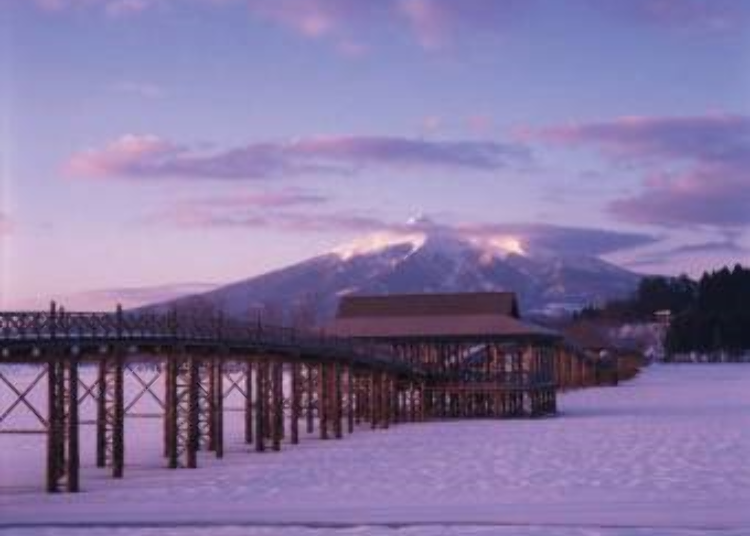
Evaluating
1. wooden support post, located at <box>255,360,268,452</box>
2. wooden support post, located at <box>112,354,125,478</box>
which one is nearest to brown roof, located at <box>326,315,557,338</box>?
wooden support post, located at <box>255,360,268,452</box>

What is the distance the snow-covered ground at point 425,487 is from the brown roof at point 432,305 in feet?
51.8

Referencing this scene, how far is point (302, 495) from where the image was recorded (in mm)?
28359

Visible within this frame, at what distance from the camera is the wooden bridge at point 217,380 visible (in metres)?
32.8

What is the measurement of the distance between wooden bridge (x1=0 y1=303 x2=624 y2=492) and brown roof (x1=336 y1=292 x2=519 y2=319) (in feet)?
6.54

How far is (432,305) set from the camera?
6606cm

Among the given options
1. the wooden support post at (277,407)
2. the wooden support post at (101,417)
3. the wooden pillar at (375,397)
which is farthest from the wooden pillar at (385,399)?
the wooden support post at (101,417)

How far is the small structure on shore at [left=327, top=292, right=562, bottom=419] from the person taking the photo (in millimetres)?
61531

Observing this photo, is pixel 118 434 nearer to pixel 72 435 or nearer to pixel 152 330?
pixel 72 435

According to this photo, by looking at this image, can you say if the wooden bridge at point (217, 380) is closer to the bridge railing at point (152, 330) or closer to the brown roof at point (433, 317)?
the bridge railing at point (152, 330)

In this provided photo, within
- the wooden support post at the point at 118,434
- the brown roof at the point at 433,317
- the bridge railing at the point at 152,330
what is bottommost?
the wooden support post at the point at 118,434

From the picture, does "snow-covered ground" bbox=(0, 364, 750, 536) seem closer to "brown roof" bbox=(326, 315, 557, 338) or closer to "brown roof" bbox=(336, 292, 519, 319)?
"brown roof" bbox=(326, 315, 557, 338)

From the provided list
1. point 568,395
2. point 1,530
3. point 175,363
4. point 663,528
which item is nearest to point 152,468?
point 175,363

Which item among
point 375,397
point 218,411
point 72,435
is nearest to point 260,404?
→ point 218,411

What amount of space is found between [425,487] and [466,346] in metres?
38.0
